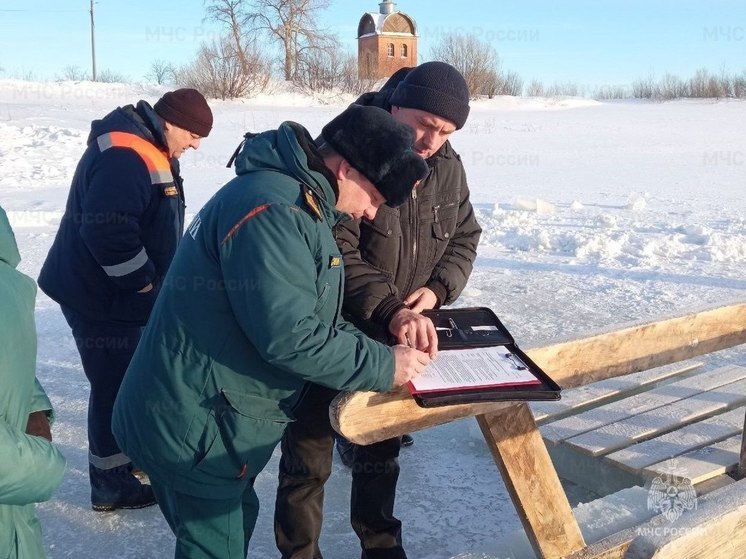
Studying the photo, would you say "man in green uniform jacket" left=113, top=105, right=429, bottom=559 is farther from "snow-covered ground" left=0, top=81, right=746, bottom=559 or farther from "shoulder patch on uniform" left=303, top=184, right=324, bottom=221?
"snow-covered ground" left=0, top=81, right=746, bottom=559

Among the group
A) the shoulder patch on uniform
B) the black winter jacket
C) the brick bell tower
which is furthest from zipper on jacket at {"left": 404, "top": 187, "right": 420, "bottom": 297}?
the brick bell tower

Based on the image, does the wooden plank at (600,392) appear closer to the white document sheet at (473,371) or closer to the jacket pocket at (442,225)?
the jacket pocket at (442,225)

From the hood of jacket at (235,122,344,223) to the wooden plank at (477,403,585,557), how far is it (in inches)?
32.8

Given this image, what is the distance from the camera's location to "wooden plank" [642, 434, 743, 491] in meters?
3.15

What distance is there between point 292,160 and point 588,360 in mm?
1309

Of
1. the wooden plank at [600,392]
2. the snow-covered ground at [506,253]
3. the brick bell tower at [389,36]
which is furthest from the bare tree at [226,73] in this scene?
the wooden plank at [600,392]

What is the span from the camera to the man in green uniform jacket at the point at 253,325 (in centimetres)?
181

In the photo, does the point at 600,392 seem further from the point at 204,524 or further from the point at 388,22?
the point at 388,22

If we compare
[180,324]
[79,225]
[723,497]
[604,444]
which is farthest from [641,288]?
[180,324]

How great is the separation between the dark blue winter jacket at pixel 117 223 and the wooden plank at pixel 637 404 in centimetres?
203

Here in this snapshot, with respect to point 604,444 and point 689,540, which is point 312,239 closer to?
point 689,540

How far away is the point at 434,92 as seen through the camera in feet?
8.48

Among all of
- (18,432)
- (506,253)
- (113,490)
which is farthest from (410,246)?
(506,253)

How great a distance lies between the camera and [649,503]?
9.12ft
